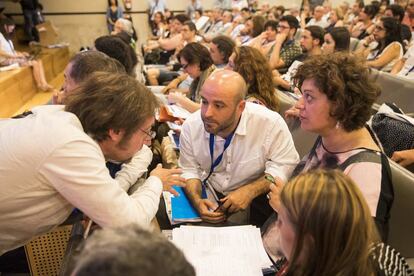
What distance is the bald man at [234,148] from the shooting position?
175cm

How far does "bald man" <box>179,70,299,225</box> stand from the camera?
1748mm

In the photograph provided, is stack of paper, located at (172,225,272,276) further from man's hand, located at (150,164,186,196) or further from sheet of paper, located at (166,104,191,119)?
sheet of paper, located at (166,104,191,119)

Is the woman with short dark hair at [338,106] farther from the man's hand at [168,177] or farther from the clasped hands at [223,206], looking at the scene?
the man's hand at [168,177]

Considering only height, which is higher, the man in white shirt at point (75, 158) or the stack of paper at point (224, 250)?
the man in white shirt at point (75, 158)

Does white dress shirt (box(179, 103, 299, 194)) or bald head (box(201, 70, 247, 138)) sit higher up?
bald head (box(201, 70, 247, 138))

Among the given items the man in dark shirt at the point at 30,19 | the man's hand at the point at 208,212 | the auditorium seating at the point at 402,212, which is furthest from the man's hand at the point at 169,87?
the man in dark shirt at the point at 30,19

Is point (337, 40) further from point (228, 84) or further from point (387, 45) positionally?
point (228, 84)

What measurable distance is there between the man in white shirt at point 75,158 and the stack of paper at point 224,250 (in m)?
0.19

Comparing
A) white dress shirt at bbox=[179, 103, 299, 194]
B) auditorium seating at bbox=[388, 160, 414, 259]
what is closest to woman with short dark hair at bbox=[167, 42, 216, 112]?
white dress shirt at bbox=[179, 103, 299, 194]

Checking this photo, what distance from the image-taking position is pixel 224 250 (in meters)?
1.20

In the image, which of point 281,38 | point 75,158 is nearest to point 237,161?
point 75,158

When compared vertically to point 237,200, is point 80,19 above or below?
below

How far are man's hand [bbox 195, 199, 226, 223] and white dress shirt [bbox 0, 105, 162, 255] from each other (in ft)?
1.44

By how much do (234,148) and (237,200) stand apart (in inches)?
12.2
